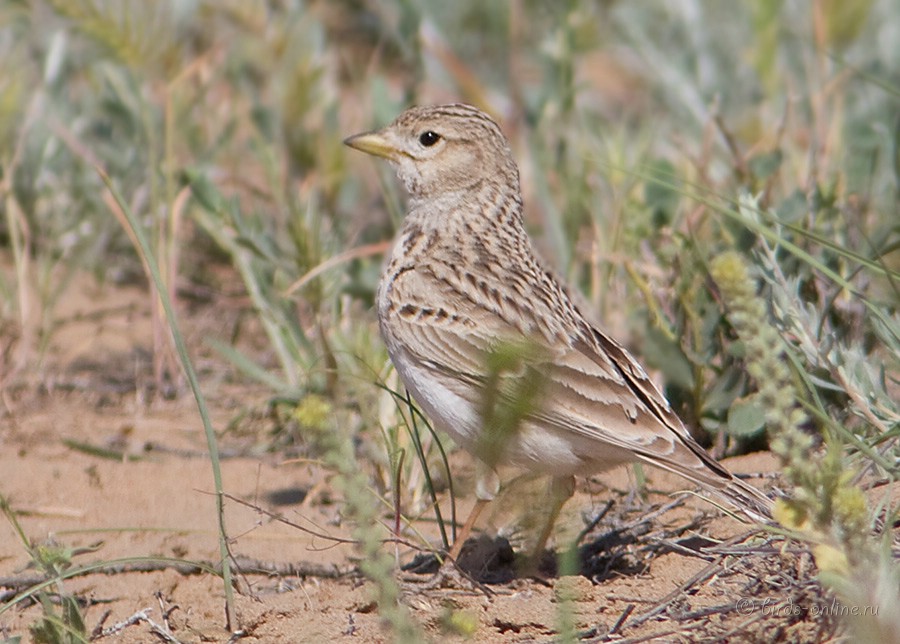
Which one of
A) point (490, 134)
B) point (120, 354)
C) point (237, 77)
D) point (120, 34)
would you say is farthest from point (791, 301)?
point (237, 77)

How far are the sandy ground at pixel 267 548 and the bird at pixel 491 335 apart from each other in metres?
0.21

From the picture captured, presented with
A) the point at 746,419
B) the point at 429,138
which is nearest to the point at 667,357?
the point at 746,419

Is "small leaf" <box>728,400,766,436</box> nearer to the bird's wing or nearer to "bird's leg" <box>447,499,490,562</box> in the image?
the bird's wing

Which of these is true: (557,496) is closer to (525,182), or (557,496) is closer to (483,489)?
(483,489)

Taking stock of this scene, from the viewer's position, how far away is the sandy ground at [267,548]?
319 centimetres

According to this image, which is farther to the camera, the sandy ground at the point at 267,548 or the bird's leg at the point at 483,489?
the bird's leg at the point at 483,489

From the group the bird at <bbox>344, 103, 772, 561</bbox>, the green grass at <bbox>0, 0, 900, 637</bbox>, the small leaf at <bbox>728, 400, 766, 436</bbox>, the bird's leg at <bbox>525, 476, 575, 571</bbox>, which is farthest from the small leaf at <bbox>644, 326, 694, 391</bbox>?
the bird's leg at <bbox>525, 476, 575, 571</bbox>

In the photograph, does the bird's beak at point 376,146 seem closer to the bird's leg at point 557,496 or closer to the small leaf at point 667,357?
the small leaf at point 667,357

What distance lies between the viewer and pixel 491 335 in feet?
13.1

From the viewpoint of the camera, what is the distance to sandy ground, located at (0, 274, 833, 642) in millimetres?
3188

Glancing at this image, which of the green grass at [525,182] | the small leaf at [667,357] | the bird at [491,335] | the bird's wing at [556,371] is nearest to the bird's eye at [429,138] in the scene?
the bird at [491,335]

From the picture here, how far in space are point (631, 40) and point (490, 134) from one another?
2.42 metres

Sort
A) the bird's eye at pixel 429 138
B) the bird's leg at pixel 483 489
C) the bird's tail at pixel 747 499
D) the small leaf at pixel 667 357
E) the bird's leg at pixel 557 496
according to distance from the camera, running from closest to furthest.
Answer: the bird's tail at pixel 747 499 → the bird's leg at pixel 483 489 → the bird's leg at pixel 557 496 → the small leaf at pixel 667 357 → the bird's eye at pixel 429 138

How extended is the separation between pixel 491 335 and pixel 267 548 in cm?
92
